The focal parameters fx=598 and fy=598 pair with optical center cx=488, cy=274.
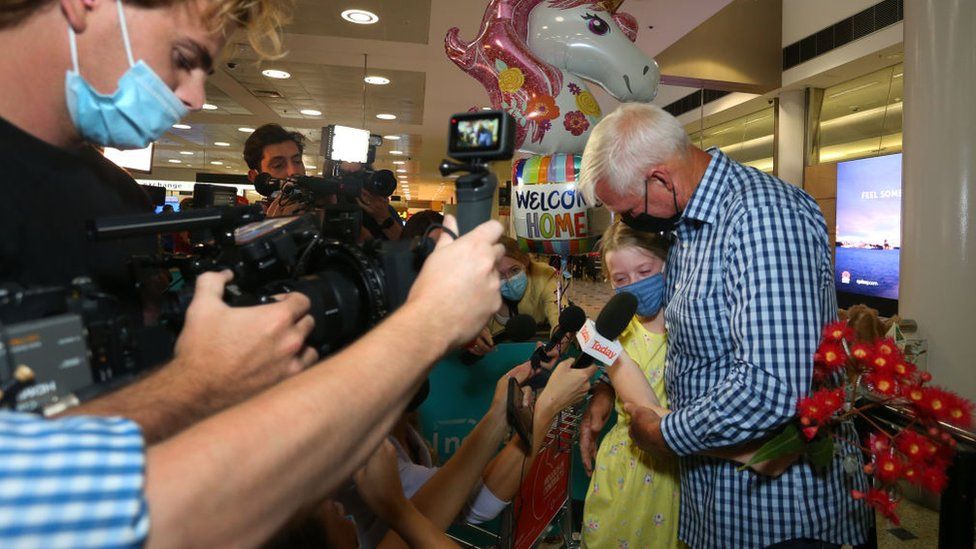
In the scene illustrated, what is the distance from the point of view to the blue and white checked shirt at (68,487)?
0.37 meters

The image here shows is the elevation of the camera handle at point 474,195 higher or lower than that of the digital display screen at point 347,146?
lower

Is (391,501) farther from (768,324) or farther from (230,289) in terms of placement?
(768,324)

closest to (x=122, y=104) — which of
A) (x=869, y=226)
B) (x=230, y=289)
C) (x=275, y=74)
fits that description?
(x=230, y=289)

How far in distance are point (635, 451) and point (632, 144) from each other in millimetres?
907

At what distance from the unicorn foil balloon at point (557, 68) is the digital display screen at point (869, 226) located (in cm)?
437

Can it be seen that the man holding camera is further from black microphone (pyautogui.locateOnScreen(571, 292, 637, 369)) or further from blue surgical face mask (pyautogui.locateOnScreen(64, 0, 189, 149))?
black microphone (pyautogui.locateOnScreen(571, 292, 637, 369))

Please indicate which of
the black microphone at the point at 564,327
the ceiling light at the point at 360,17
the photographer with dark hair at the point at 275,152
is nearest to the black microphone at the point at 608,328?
the black microphone at the point at 564,327

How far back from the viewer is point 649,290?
6.10 feet

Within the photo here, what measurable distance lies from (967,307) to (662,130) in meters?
2.45

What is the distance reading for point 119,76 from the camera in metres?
0.94

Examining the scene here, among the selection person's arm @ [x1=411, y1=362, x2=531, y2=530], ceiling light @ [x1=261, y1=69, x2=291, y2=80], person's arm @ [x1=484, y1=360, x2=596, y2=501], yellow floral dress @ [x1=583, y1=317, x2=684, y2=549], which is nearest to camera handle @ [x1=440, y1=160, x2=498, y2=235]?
person's arm @ [x1=411, y1=362, x2=531, y2=530]

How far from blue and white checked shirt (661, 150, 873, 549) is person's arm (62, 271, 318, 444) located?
964mm

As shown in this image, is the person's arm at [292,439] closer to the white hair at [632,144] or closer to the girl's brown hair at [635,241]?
the white hair at [632,144]

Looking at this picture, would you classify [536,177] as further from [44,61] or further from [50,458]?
[50,458]
